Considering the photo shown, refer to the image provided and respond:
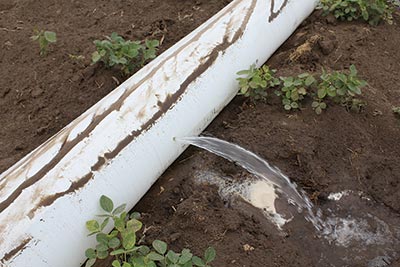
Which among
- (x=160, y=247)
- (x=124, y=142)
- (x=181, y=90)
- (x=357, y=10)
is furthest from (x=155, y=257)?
(x=357, y=10)

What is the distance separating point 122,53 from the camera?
8.54ft

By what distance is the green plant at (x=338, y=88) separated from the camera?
95.3 inches

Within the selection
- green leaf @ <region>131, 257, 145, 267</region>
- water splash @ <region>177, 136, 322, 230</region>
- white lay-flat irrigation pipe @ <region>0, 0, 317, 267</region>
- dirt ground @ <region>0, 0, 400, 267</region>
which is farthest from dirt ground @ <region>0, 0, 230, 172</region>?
green leaf @ <region>131, 257, 145, 267</region>

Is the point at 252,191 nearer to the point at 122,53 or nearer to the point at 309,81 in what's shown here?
the point at 309,81

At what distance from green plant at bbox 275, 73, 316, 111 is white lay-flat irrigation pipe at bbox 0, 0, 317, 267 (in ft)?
0.80

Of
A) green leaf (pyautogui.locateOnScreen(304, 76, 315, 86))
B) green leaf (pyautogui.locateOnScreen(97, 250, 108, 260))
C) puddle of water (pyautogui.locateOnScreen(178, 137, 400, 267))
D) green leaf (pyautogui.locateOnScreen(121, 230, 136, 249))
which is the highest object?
green leaf (pyautogui.locateOnScreen(121, 230, 136, 249))

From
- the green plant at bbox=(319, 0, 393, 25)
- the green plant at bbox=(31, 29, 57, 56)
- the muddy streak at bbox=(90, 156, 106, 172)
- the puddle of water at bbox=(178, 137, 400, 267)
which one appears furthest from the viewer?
the green plant at bbox=(319, 0, 393, 25)

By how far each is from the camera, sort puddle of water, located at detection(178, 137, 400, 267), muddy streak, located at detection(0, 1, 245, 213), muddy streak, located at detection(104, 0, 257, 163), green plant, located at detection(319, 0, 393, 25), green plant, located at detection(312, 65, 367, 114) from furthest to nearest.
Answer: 1. green plant, located at detection(319, 0, 393, 25)
2. green plant, located at detection(312, 65, 367, 114)
3. puddle of water, located at detection(178, 137, 400, 267)
4. muddy streak, located at detection(104, 0, 257, 163)
5. muddy streak, located at detection(0, 1, 245, 213)

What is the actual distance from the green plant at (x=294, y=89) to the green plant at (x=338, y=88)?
6 centimetres

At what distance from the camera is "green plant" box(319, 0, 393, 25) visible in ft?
10.3

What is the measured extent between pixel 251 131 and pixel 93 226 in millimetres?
901

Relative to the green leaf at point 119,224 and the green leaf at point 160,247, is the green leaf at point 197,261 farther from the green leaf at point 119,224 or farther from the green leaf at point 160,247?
the green leaf at point 119,224

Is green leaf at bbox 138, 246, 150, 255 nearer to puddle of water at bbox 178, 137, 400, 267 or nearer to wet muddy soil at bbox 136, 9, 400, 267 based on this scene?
wet muddy soil at bbox 136, 9, 400, 267

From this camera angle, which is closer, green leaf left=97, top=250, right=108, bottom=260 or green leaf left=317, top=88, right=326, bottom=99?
green leaf left=97, top=250, right=108, bottom=260
